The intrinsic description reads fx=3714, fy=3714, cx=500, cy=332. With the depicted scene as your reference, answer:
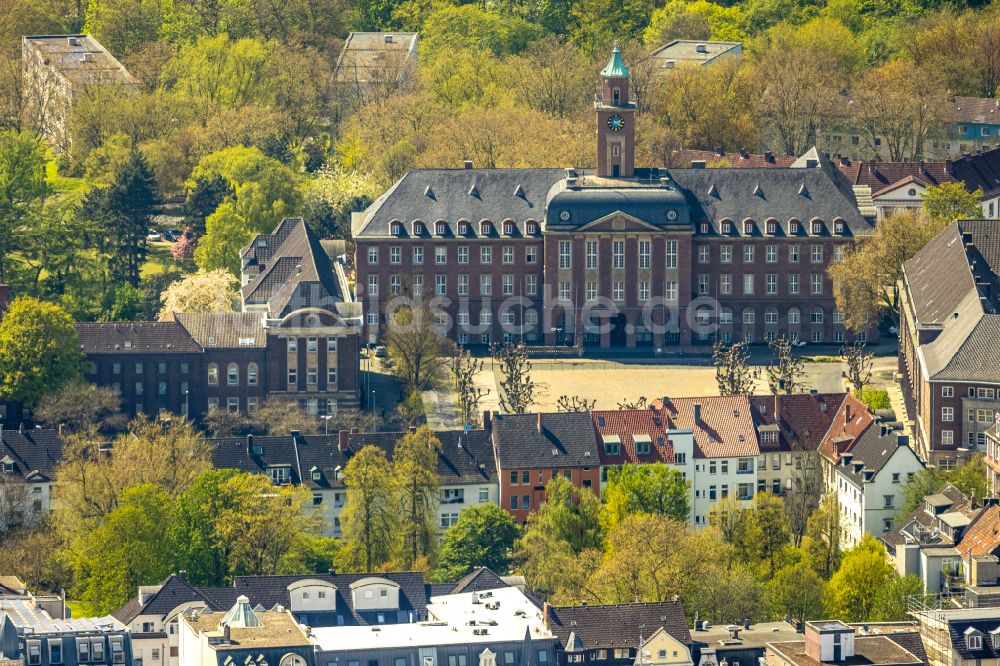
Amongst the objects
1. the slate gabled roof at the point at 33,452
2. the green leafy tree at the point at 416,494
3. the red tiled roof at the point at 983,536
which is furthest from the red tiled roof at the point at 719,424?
the slate gabled roof at the point at 33,452

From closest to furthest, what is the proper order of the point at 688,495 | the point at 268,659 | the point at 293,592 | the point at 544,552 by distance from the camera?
the point at 268,659 < the point at 293,592 < the point at 544,552 < the point at 688,495

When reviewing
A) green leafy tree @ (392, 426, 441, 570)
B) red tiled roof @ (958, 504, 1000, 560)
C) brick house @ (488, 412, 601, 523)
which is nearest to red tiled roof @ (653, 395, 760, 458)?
brick house @ (488, 412, 601, 523)

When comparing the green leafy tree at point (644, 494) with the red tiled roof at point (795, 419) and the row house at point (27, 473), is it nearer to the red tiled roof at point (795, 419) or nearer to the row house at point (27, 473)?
the red tiled roof at point (795, 419)

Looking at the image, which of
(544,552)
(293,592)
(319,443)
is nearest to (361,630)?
(293,592)

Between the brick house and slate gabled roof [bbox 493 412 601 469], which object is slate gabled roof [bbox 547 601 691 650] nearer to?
the brick house

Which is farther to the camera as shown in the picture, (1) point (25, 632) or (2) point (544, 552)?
(2) point (544, 552)

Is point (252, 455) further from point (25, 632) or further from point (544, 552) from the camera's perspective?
point (25, 632)
